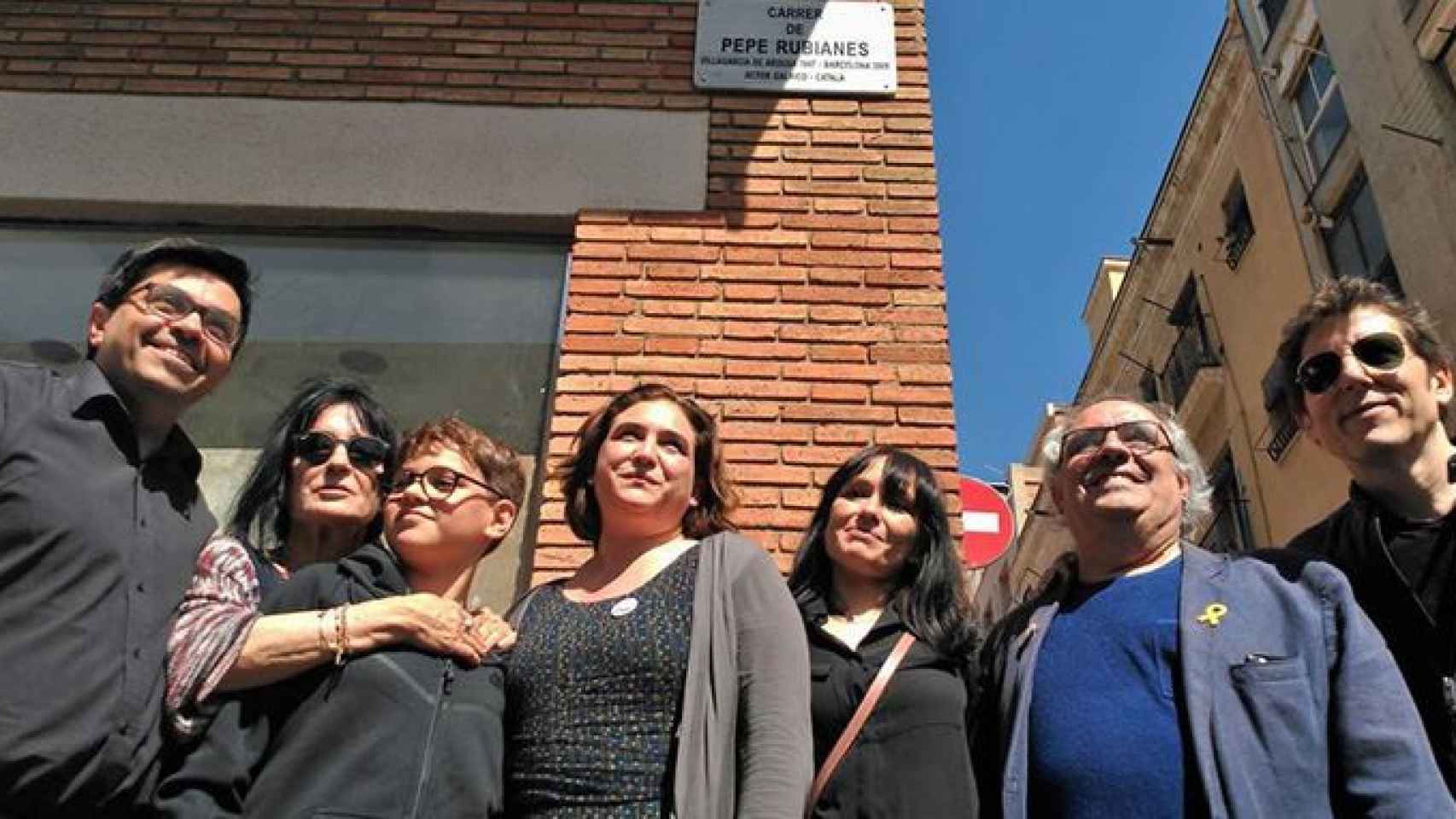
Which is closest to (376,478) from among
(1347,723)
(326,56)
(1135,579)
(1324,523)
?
(1135,579)

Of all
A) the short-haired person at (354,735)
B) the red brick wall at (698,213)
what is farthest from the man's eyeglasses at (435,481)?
the red brick wall at (698,213)

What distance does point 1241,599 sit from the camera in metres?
2.05

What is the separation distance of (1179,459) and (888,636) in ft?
2.59

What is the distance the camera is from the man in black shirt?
5.31ft

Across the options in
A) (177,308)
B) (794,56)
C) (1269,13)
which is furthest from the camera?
(1269,13)

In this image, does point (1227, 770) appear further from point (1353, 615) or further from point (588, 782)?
point (588, 782)

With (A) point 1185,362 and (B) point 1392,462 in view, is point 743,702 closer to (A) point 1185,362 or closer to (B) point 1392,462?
(B) point 1392,462

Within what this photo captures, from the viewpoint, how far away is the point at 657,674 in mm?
1953

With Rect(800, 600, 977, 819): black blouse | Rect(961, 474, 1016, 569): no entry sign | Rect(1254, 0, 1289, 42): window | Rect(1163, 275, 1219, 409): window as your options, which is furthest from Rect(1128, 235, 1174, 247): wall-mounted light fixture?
Rect(800, 600, 977, 819): black blouse

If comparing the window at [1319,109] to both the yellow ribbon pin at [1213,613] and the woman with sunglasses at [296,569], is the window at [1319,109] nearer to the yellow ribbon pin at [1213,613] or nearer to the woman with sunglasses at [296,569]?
the yellow ribbon pin at [1213,613]

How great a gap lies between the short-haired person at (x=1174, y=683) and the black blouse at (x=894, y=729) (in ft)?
0.30

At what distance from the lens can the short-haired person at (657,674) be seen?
1.85 metres

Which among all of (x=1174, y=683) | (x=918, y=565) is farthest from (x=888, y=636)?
(x=1174, y=683)

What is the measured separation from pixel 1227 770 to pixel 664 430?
49.5 inches
